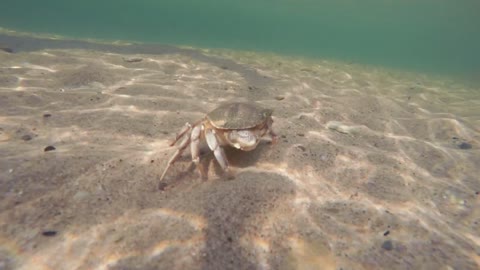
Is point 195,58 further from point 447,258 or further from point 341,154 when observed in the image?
point 447,258

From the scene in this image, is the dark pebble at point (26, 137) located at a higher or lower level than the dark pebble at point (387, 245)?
higher

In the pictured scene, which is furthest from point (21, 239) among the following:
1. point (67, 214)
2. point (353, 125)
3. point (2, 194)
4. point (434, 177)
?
point (353, 125)

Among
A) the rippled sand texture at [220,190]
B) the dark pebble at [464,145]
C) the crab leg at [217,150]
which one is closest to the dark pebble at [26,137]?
the rippled sand texture at [220,190]

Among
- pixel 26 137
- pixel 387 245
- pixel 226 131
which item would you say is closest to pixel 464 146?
pixel 387 245

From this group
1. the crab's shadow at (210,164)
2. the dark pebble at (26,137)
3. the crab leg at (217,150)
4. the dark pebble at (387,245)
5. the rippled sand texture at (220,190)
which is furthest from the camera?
the dark pebble at (26,137)

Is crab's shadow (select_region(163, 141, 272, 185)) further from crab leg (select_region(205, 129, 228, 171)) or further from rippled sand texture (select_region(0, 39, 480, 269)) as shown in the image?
crab leg (select_region(205, 129, 228, 171))

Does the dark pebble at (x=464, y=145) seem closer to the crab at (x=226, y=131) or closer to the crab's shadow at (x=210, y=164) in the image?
the crab's shadow at (x=210, y=164)

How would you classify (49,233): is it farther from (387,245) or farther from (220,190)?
(387,245)
